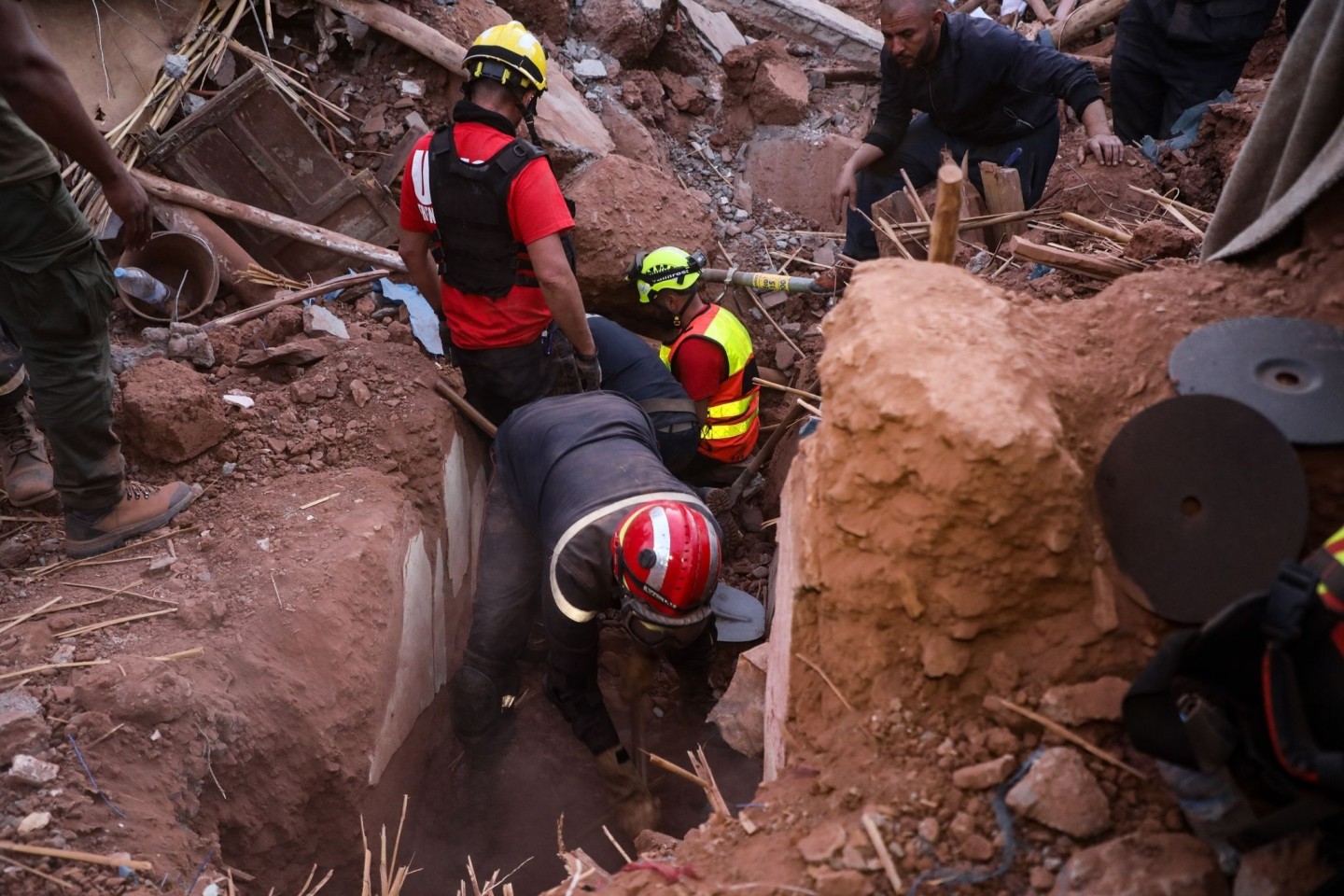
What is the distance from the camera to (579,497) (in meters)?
3.47

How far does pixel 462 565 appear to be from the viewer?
4.79 m

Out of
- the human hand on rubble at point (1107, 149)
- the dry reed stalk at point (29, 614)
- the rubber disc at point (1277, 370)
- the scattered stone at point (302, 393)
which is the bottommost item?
the dry reed stalk at point (29, 614)

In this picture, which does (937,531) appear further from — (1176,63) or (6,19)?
(1176,63)

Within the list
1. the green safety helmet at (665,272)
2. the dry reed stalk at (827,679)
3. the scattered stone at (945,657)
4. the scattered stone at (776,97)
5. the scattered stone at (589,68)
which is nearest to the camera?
the scattered stone at (945,657)

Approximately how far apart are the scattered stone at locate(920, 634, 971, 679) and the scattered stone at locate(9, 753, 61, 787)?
2.50 metres

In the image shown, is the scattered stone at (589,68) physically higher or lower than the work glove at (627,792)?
higher

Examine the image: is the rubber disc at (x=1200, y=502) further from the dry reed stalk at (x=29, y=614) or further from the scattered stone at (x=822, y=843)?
the dry reed stalk at (x=29, y=614)

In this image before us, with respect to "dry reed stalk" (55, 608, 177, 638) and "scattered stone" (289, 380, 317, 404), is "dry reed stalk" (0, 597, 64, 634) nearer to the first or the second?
"dry reed stalk" (55, 608, 177, 638)

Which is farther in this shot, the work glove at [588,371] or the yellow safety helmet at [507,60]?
the work glove at [588,371]

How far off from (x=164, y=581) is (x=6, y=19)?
1.93 meters

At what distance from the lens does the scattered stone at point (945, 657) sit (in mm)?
1878

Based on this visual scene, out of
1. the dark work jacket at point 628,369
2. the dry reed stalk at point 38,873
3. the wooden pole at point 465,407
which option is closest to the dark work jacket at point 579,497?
the wooden pole at point 465,407

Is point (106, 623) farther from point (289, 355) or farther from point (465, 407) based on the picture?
point (465, 407)

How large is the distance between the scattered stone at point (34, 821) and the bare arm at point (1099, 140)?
5086 mm
